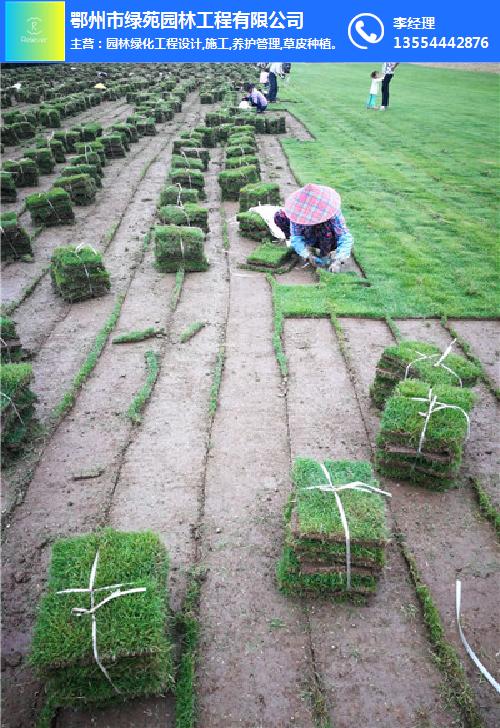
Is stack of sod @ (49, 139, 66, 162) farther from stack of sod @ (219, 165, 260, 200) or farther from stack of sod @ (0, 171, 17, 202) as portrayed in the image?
stack of sod @ (219, 165, 260, 200)

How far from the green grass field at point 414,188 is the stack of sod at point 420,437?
313cm

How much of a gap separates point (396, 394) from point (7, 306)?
630cm

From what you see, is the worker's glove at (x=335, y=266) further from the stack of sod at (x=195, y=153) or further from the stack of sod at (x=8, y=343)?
the stack of sod at (x=195, y=153)

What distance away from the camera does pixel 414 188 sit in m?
14.0

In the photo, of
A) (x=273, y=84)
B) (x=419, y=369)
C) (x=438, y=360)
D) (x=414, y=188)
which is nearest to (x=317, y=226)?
(x=438, y=360)

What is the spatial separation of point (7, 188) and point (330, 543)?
12633mm

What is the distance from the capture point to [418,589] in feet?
13.1

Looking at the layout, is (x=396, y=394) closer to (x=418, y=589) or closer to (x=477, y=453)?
(x=477, y=453)

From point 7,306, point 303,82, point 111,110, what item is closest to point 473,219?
point 7,306

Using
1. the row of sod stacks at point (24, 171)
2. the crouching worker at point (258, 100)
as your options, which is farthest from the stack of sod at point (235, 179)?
the crouching worker at point (258, 100)

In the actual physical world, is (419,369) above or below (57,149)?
below

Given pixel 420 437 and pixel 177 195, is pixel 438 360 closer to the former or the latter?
pixel 420 437

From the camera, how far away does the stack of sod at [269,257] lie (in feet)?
30.2

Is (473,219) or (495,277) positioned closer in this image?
(495,277)
